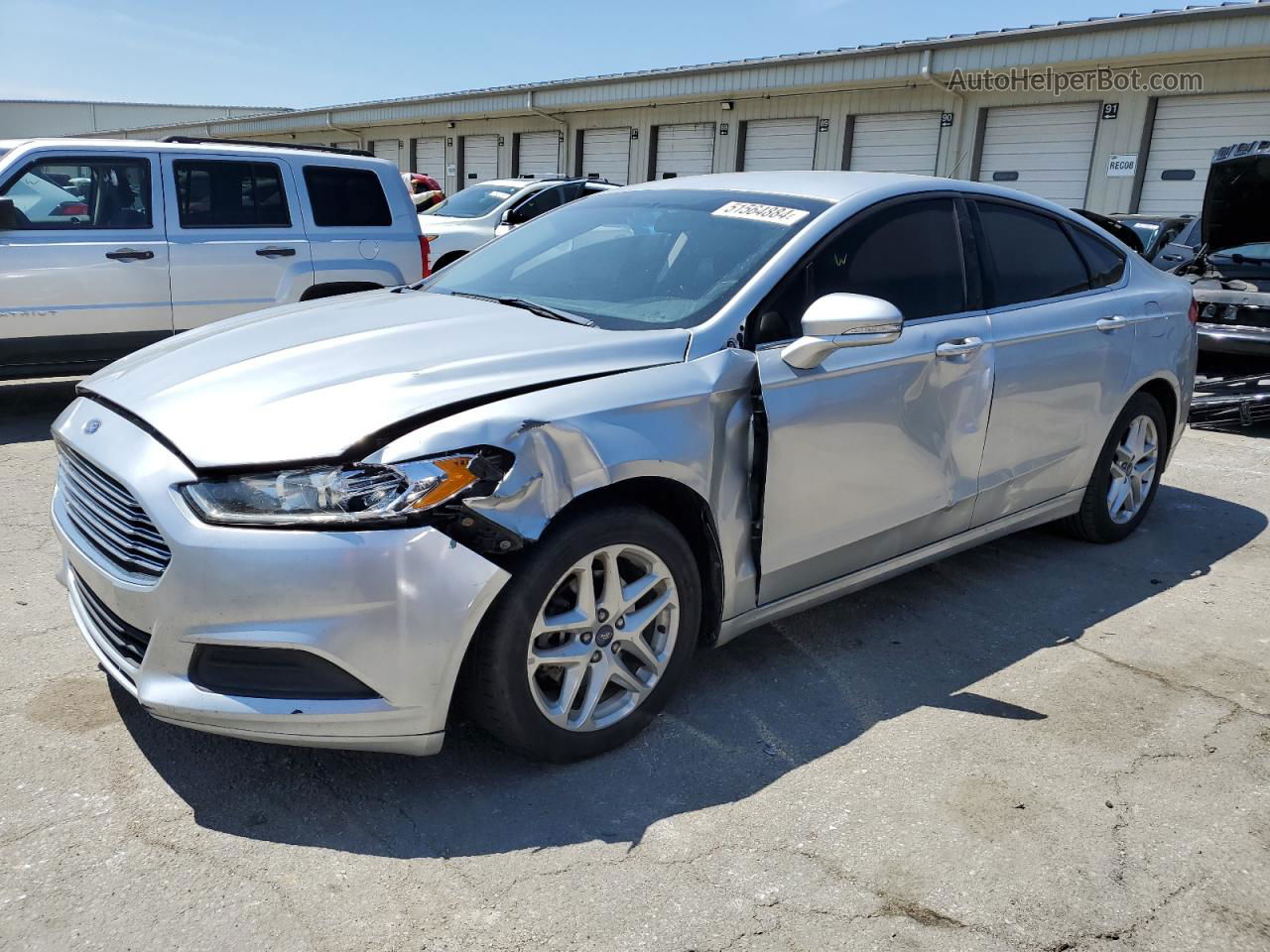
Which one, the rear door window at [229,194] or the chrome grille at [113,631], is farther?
the rear door window at [229,194]

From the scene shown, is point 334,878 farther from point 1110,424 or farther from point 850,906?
point 1110,424

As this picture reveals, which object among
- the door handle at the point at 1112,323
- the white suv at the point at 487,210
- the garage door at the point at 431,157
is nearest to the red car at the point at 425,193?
the white suv at the point at 487,210

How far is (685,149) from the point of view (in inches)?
859

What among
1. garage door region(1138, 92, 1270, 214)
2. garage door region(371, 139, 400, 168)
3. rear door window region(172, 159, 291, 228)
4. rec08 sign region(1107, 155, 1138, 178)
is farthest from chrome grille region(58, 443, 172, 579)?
garage door region(371, 139, 400, 168)

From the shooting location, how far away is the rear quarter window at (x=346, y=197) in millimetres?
7398

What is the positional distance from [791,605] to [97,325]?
541 centimetres

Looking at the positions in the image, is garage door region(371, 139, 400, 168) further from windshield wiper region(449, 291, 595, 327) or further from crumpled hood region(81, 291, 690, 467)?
crumpled hood region(81, 291, 690, 467)

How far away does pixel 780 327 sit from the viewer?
3164 millimetres

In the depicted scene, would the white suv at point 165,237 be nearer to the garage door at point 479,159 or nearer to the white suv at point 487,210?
the white suv at point 487,210

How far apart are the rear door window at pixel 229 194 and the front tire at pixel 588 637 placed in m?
5.41

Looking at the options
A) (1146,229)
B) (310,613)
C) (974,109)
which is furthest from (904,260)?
(974,109)

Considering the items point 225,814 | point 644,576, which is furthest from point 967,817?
point 225,814

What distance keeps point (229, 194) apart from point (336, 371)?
A: 5.04 meters

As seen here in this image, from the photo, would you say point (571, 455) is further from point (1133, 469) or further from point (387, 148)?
point (387, 148)
